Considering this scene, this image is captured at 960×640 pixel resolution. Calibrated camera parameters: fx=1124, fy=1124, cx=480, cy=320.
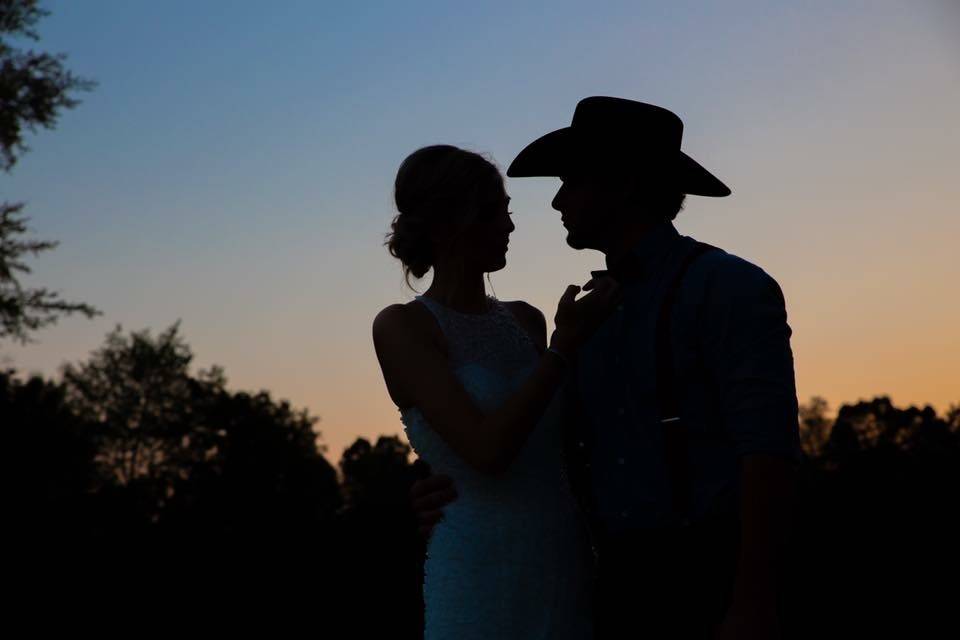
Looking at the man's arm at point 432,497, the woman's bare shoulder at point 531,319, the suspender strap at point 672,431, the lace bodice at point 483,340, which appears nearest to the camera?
the suspender strap at point 672,431

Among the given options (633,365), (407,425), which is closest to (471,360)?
(407,425)

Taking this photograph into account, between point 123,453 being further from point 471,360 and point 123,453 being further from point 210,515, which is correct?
point 471,360

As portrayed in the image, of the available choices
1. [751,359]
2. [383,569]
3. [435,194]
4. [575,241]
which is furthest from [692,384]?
[383,569]

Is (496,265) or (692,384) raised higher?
(496,265)

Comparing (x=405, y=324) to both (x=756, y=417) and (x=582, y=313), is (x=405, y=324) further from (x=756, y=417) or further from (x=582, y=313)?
(x=756, y=417)

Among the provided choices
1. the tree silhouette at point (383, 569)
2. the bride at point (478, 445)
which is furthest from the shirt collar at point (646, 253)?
the tree silhouette at point (383, 569)

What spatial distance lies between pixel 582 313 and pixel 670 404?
50 cm

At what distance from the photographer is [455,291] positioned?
4902mm

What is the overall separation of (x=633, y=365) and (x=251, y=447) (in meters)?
36.4

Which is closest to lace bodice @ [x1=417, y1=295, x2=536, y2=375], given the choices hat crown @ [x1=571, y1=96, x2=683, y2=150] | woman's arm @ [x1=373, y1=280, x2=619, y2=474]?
woman's arm @ [x1=373, y1=280, x2=619, y2=474]

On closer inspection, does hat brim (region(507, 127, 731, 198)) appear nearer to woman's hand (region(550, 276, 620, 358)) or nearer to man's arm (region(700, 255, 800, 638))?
woman's hand (region(550, 276, 620, 358))

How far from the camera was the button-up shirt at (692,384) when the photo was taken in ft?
10.7

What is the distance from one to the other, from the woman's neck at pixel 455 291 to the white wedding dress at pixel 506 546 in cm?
34

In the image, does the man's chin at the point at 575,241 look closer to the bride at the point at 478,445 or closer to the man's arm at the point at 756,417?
the bride at the point at 478,445
